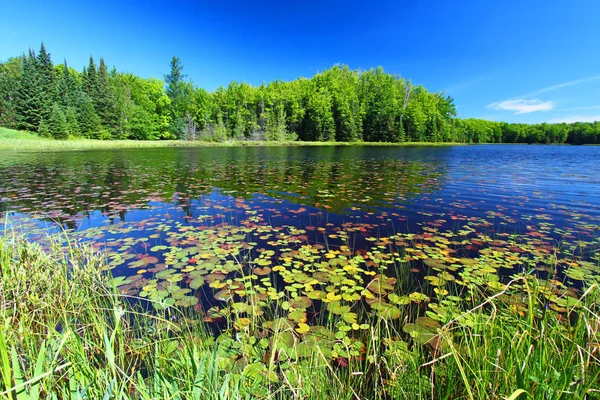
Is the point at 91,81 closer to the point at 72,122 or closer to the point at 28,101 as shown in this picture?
the point at 28,101

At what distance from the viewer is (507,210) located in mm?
7605

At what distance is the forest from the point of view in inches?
1732

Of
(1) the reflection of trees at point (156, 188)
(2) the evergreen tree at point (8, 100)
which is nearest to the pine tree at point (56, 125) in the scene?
(2) the evergreen tree at point (8, 100)

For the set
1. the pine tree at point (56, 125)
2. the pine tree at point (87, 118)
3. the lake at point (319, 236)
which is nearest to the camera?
the lake at point (319, 236)

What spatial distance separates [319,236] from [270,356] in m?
3.56

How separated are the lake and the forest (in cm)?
4561

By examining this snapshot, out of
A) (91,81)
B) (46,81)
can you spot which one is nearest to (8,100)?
(46,81)

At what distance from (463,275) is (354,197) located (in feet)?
18.6

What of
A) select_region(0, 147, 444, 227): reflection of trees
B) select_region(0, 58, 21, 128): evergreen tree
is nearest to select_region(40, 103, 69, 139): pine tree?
select_region(0, 58, 21, 128): evergreen tree

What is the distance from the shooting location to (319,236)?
567 centimetres

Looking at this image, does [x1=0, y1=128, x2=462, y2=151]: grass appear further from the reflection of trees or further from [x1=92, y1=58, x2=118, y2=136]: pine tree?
the reflection of trees

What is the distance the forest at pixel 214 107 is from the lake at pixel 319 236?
45.6m

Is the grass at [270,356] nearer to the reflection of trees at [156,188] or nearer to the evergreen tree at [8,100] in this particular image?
the reflection of trees at [156,188]

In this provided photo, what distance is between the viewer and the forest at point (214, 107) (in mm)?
44000
